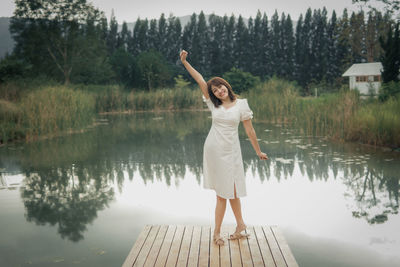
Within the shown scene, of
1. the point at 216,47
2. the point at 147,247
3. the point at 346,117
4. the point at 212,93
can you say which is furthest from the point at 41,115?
the point at 216,47

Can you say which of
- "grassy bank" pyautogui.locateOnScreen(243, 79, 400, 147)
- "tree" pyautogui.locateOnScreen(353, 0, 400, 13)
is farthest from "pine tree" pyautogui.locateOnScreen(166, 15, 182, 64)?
"grassy bank" pyautogui.locateOnScreen(243, 79, 400, 147)

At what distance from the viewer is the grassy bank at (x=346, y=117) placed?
9.34 meters

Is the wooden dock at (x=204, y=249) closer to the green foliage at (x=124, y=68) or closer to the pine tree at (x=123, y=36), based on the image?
the green foliage at (x=124, y=68)

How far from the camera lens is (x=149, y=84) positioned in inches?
1547

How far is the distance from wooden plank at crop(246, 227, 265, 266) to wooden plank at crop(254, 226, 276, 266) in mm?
27

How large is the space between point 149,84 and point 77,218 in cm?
3487

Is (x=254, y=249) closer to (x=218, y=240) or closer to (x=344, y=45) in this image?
(x=218, y=240)

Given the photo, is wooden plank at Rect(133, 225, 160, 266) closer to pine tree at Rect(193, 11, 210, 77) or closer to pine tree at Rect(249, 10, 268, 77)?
pine tree at Rect(193, 11, 210, 77)

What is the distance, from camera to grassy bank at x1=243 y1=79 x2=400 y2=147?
9344 millimetres

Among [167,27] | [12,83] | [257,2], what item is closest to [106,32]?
[167,27]

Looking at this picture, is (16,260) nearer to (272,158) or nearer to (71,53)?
(272,158)

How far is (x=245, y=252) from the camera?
3424 millimetres

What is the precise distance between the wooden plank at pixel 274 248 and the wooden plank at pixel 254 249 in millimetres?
119

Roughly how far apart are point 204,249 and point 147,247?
52 cm
